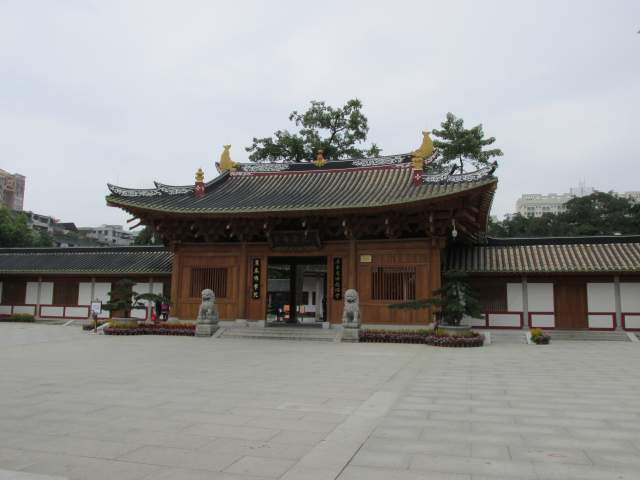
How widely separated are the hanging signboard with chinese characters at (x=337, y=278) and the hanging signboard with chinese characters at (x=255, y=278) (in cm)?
308

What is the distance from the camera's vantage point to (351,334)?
673 inches

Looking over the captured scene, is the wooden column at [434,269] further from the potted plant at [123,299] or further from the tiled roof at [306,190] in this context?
the potted plant at [123,299]

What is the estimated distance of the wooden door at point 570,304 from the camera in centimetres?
1952

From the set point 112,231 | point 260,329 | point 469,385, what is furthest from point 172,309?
point 112,231

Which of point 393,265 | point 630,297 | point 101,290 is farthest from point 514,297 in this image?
point 101,290

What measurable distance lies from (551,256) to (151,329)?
15.7 m

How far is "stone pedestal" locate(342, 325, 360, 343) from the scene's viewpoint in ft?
55.9

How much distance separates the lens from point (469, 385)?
8656 mm

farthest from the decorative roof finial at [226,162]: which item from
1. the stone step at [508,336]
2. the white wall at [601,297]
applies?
the white wall at [601,297]

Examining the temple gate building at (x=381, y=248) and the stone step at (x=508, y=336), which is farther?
the temple gate building at (x=381, y=248)

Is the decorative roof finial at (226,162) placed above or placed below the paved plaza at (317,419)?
above

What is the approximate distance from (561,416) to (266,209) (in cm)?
1362

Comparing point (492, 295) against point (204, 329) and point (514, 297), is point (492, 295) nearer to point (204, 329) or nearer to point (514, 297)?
point (514, 297)

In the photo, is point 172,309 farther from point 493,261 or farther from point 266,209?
point 493,261
